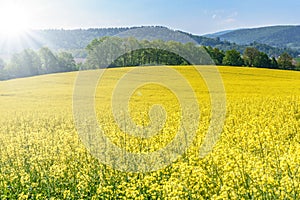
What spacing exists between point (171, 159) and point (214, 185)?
6.13ft

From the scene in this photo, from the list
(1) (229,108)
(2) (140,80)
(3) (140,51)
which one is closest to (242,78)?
(2) (140,80)

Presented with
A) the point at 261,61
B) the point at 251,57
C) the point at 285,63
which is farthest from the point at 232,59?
the point at 285,63

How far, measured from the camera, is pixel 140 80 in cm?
3891

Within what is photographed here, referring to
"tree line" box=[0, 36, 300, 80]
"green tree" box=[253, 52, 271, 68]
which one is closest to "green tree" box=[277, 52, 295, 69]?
"tree line" box=[0, 36, 300, 80]

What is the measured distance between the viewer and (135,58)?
64500 millimetres

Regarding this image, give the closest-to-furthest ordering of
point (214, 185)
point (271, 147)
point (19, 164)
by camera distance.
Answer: point (214, 185) < point (271, 147) < point (19, 164)

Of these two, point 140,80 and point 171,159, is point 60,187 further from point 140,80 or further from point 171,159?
point 140,80

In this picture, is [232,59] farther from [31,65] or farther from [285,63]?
[31,65]

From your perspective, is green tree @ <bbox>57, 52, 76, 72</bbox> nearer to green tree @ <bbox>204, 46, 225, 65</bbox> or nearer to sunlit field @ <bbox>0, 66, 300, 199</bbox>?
green tree @ <bbox>204, 46, 225, 65</bbox>

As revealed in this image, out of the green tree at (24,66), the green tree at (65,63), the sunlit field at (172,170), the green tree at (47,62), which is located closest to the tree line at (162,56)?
the green tree at (65,63)

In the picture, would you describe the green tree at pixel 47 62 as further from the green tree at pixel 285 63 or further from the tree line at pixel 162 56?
the green tree at pixel 285 63

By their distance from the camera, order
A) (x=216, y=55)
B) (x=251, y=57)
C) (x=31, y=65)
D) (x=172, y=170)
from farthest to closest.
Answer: (x=31, y=65) → (x=216, y=55) → (x=251, y=57) → (x=172, y=170)

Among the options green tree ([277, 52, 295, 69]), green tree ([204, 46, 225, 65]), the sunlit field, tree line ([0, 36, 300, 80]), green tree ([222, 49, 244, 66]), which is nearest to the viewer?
the sunlit field

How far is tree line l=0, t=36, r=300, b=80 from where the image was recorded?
65500 millimetres
